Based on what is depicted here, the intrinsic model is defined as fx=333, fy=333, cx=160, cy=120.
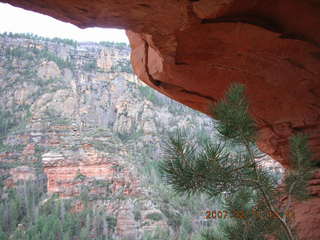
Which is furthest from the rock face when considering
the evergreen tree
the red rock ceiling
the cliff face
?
the cliff face

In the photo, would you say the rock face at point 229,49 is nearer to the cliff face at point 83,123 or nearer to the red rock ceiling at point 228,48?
the red rock ceiling at point 228,48

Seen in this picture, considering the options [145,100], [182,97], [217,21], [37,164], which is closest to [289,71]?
[217,21]

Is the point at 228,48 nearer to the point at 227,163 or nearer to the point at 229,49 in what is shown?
the point at 229,49

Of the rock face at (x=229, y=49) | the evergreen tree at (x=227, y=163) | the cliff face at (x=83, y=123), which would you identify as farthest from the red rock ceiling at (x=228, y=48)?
the cliff face at (x=83, y=123)

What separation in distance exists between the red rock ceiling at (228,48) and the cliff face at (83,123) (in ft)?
74.4

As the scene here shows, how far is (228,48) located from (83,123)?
43.1 metres

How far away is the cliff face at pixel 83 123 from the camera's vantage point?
110 feet

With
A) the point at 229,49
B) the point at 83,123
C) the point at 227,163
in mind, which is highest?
the point at 83,123

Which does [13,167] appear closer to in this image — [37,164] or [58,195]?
[37,164]

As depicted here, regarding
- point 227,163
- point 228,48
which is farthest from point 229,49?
point 227,163

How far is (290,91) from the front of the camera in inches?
167

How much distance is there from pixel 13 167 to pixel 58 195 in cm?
681

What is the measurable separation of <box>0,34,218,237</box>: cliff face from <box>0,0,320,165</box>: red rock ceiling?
22.7m

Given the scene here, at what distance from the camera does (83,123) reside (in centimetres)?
4531
